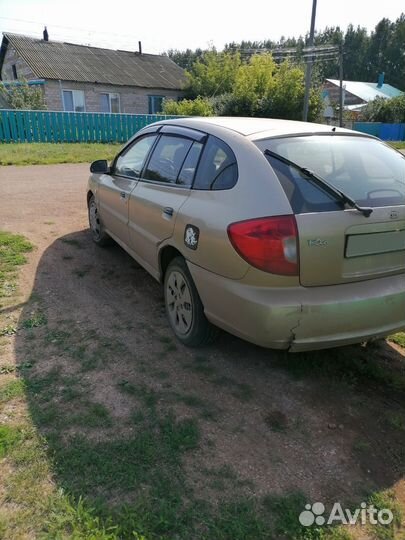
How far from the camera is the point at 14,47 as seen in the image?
27.8 m

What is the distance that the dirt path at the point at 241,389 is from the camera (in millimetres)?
2332

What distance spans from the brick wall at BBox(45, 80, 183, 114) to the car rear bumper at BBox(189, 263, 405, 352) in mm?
27740

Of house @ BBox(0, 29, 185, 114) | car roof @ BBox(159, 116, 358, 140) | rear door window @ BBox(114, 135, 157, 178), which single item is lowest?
rear door window @ BBox(114, 135, 157, 178)

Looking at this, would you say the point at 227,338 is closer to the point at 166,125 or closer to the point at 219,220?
the point at 219,220

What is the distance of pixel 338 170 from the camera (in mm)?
2920

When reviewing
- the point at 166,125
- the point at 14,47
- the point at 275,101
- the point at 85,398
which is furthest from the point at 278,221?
the point at 14,47

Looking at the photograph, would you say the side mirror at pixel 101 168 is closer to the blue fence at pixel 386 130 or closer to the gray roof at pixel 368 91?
the blue fence at pixel 386 130

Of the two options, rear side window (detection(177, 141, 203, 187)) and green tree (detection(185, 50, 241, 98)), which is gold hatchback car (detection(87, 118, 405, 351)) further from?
green tree (detection(185, 50, 241, 98))

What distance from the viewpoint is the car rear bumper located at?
2.59 m

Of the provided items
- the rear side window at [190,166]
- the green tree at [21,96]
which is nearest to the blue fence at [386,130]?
the green tree at [21,96]

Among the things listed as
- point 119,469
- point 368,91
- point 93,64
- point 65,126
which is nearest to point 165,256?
point 119,469

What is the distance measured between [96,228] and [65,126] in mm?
14454

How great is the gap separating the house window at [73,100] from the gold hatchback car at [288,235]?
27.6m

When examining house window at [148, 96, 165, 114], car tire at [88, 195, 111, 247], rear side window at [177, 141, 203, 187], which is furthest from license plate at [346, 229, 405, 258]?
house window at [148, 96, 165, 114]
